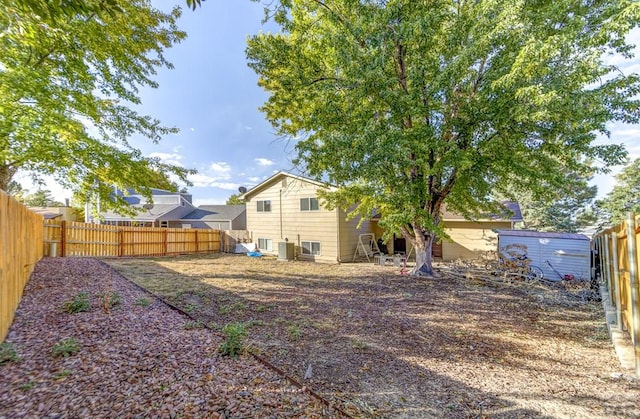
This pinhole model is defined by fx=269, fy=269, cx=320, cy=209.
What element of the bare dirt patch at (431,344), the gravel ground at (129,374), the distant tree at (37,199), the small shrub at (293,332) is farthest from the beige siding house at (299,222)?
the distant tree at (37,199)

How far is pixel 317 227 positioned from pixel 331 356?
1102cm

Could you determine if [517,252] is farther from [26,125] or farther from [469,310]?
[26,125]

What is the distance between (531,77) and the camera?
21.5 feet

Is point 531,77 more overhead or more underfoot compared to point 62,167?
more overhead

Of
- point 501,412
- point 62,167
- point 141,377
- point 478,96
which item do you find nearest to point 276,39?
point 478,96

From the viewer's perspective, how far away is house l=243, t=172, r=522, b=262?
14227 mm

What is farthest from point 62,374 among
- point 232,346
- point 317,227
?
point 317,227

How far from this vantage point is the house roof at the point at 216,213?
24.7 meters

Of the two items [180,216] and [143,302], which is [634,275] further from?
[180,216]

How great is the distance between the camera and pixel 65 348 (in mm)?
2947

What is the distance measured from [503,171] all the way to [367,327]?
6867mm

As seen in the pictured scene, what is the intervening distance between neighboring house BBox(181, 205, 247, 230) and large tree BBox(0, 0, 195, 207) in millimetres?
15042

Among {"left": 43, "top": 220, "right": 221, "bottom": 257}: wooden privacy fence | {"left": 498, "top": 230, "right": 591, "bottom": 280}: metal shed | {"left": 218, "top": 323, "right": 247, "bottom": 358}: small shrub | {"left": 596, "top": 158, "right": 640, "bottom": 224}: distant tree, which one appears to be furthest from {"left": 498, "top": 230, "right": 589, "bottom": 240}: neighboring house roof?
{"left": 43, "top": 220, "right": 221, "bottom": 257}: wooden privacy fence

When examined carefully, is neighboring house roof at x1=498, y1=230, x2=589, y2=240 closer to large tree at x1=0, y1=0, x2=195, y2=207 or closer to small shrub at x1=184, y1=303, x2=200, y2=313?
small shrub at x1=184, y1=303, x2=200, y2=313
